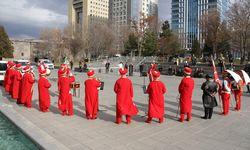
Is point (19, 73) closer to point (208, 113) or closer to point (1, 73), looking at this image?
point (1, 73)

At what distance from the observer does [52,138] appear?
674 centimetres

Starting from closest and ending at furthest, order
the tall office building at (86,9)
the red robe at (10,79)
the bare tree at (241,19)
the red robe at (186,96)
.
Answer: the red robe at (186,96), the red robe at (10,79), the bare tree at (241,19), the tall office building at (86,9)

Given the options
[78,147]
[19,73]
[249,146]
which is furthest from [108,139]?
[19,73]

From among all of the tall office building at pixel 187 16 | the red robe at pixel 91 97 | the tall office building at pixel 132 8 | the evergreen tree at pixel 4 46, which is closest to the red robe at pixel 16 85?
the red robe at pixel 91 97

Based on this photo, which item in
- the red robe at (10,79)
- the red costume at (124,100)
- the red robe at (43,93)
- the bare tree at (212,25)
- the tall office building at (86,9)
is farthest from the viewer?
the tall office building at (86,9)

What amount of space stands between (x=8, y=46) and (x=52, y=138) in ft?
296

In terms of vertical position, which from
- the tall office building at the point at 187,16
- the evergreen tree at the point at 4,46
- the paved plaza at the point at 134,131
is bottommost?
the paved plaza at the point at 134,131

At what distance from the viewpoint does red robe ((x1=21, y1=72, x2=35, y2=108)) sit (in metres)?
11.2

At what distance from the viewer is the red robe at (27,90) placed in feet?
36.9

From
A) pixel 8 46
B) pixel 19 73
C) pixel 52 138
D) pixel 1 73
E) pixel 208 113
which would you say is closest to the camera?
pixel 52 138

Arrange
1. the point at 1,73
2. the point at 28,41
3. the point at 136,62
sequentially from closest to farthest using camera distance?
1. the point at 1,73
2. the point at 136,62
3. the point at 28,41

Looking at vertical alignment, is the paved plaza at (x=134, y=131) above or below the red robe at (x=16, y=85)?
below

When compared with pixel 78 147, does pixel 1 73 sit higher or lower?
higher

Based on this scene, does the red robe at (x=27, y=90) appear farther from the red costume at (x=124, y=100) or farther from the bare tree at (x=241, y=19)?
the bare tree at (x=241, y=19)
